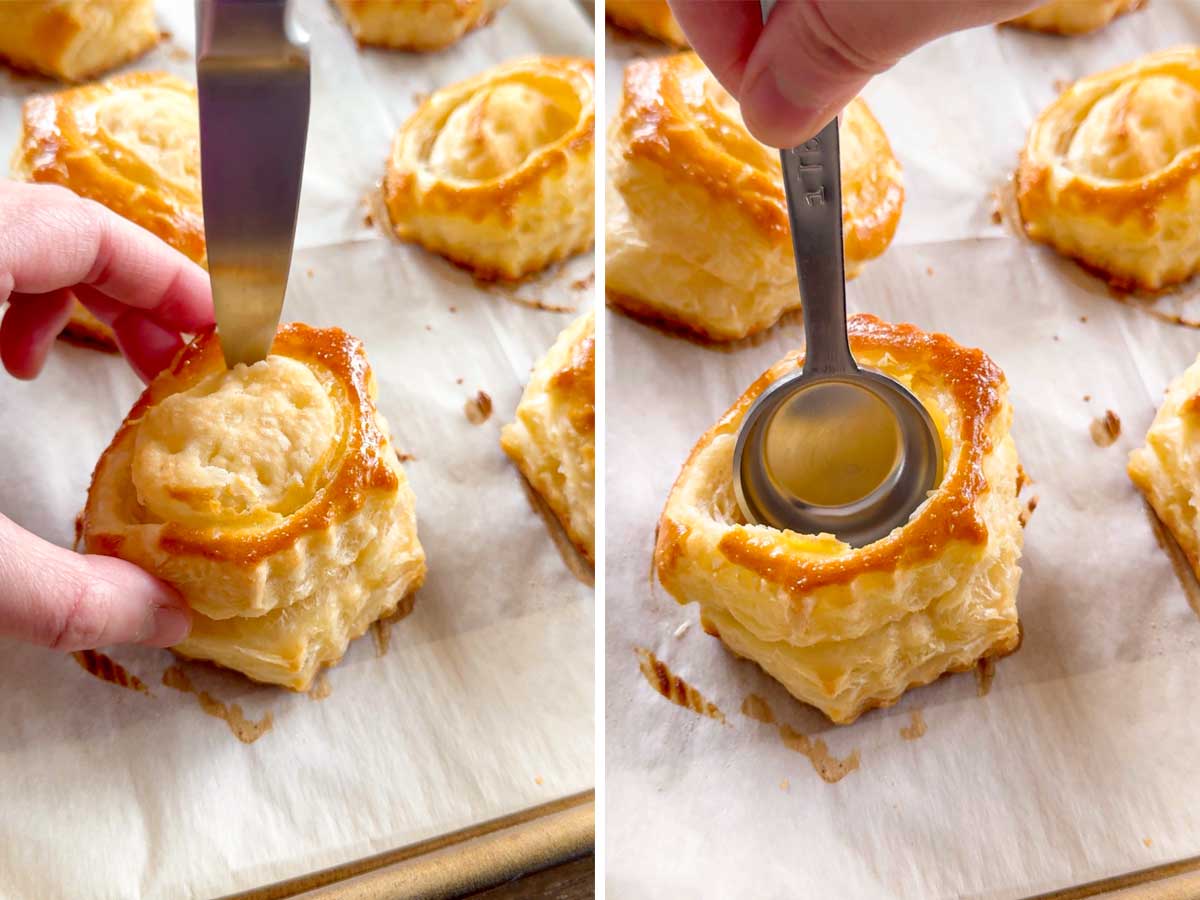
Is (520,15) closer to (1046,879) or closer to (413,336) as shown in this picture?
(413,336)

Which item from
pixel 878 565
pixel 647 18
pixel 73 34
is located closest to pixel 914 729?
pixel 878 565

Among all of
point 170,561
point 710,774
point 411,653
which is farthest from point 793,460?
point 170,561

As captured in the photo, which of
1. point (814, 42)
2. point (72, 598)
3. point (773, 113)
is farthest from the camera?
point (72, 598)

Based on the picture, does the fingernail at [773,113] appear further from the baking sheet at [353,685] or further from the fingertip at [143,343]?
the fingertip at [143,343]

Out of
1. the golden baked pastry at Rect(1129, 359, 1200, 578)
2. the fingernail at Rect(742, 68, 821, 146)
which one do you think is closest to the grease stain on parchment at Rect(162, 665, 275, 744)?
the fingernail at Rect(742, 68, 821, 146)

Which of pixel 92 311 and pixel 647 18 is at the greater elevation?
pixel 647 18

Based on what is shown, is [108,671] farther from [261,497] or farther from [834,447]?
[834,447]
